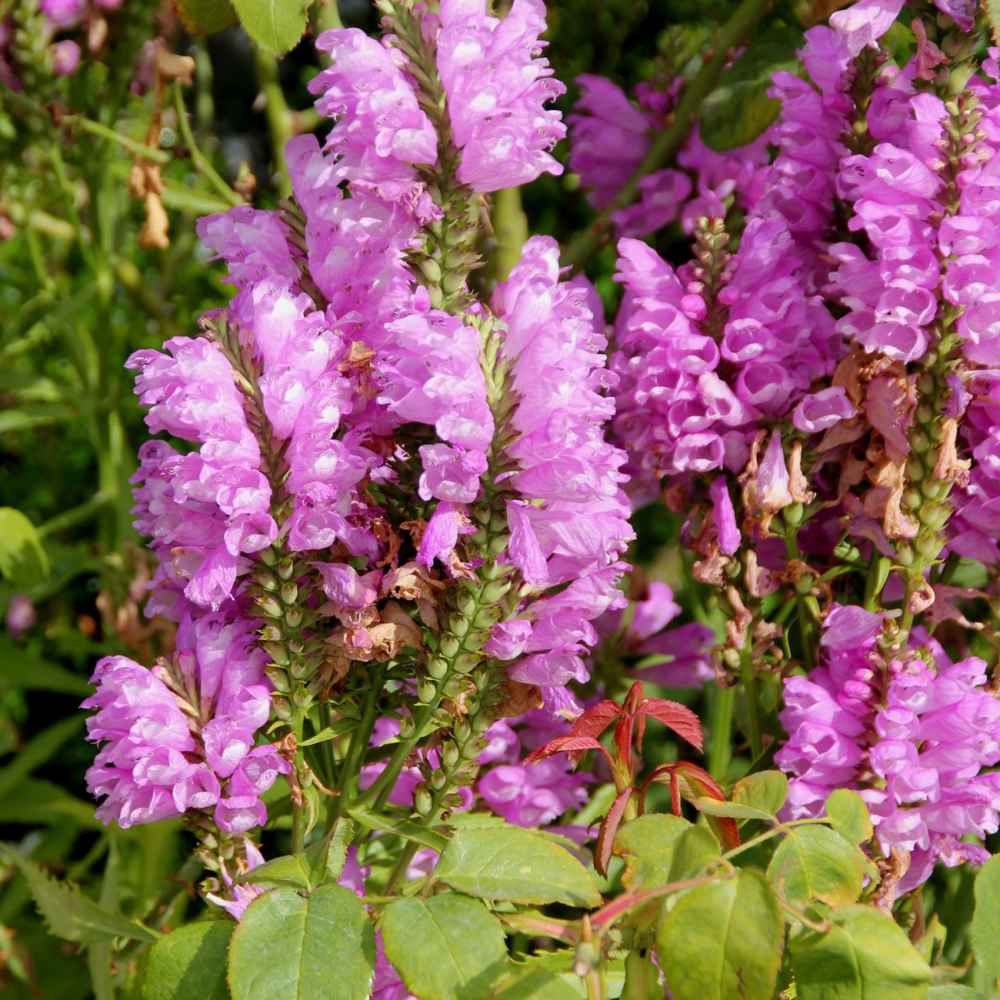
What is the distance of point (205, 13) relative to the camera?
2.48 ft

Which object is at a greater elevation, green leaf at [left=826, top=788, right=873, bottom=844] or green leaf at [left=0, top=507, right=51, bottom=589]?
green leaf at [left=826, top=788, right=873, bottom=844]

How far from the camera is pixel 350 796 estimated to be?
25.9 inches

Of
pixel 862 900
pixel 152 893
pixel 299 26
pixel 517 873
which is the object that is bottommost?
pixel 152 893

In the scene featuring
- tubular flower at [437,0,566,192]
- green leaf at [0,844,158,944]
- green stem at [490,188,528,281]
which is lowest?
green leaf at [0,844,158,944]

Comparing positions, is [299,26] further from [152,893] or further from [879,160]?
[152,893]

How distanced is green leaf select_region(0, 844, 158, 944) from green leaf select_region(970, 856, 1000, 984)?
0.37 meters

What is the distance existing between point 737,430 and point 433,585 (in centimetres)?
22

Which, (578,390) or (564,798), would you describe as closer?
(578,390)

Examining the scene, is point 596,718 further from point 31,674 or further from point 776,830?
point 31,674

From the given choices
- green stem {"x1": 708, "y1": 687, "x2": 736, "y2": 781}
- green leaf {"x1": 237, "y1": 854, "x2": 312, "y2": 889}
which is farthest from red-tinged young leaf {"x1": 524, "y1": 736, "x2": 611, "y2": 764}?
green stem {"x1": 708, "y1": 687, "x2": 736, "y2": 781}

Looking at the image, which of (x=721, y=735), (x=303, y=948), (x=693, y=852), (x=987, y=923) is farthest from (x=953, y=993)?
(x=721, y=735)

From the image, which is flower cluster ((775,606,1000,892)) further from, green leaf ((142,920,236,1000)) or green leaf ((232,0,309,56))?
green leaf ((232,0,309,56))

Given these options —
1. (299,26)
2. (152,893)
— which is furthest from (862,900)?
(152,893)

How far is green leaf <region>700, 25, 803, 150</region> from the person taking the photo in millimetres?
847
